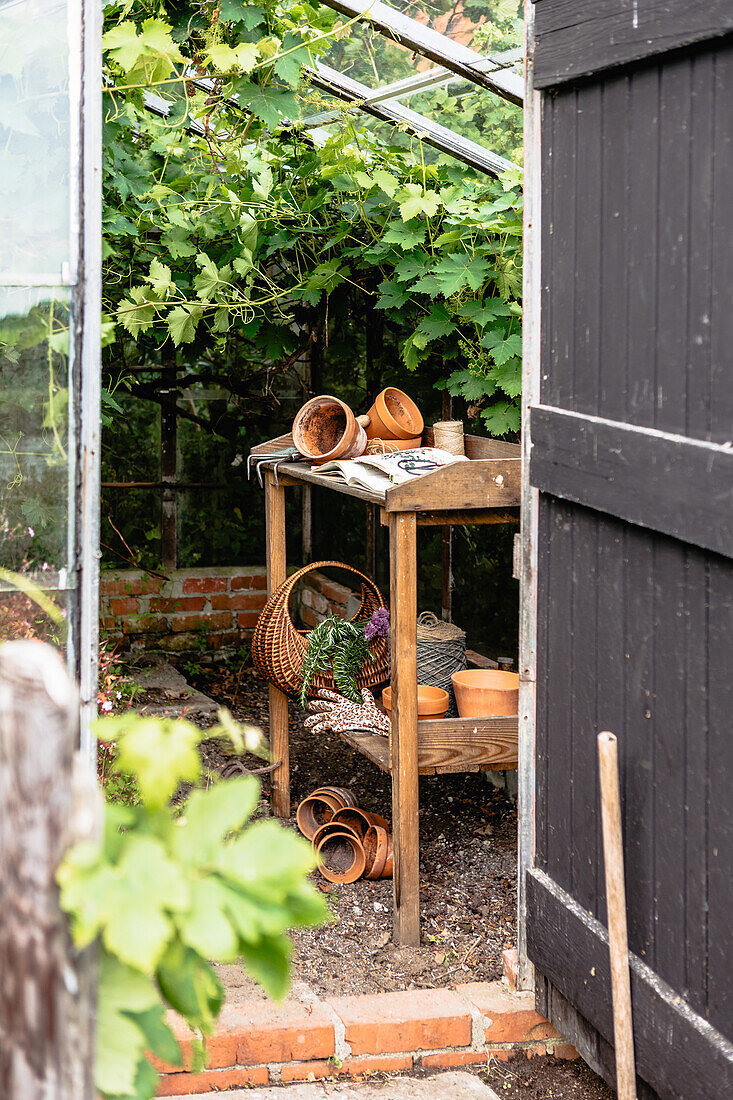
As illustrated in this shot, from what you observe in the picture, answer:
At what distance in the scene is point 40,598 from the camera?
6.94ft

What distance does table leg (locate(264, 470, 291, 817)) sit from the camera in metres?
3.74

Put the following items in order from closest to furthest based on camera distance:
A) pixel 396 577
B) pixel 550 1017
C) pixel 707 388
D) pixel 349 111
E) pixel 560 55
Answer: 1. pixel 707 388
2. pixel 560 55
3. pixel 550 1017
4. pixel 396 577
5. pixel 349 111

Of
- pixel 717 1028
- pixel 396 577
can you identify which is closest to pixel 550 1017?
pixel 717 1028

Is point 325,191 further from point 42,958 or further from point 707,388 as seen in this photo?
point 42,958

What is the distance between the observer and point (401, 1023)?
2.35m

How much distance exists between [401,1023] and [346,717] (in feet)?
3.54

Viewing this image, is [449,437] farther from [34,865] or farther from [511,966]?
[34,865]

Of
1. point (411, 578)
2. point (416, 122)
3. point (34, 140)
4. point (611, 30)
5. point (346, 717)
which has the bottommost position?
point (346, 717)

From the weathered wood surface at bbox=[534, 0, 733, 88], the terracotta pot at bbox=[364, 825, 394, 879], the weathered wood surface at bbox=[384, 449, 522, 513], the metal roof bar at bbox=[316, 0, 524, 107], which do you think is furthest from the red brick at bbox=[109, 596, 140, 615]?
the weathered wood surface at bbox=[534, 0, 733, 88]

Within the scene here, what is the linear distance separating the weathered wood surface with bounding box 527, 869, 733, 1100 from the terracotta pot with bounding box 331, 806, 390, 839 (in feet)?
3.10

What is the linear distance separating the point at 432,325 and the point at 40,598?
5.88ft

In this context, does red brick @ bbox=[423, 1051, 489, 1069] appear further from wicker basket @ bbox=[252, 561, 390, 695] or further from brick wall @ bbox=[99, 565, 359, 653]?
brick wall @ bbox=[99, 565, 359, 653]

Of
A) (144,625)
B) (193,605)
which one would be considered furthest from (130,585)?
(193,605)

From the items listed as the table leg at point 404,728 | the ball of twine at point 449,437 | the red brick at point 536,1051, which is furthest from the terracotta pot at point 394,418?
the red brick at point 536,1051
